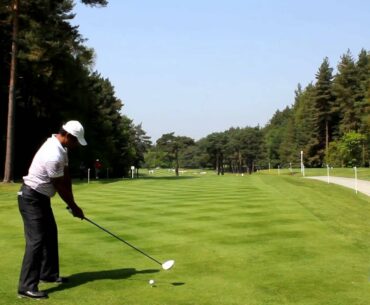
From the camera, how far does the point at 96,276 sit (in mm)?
6949

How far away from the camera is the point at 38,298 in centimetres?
586

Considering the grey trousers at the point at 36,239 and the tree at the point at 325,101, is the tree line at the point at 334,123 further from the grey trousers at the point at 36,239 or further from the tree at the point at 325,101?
the grey trousers at the point at 36,239

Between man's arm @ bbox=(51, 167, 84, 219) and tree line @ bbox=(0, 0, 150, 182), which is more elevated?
tree line @ bbox=(0, 0, 150, 182)

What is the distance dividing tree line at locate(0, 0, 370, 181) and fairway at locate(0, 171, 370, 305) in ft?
76.5

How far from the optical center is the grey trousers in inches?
239

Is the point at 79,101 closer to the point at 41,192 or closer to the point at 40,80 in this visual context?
the point at 40,80

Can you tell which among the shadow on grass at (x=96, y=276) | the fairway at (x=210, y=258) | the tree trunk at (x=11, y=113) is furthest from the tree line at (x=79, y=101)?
the shadow on grass at (x=96, y=276)

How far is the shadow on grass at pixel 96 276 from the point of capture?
254 inches

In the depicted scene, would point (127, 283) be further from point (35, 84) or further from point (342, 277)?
point (35, 84)

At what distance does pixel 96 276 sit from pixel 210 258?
2.06 m

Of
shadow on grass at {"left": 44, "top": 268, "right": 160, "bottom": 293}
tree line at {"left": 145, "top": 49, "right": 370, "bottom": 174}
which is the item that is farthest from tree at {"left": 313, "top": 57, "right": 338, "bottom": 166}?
shadow on grass at {"left": 44, "top": 268, "right": 160, "bottom": 293}

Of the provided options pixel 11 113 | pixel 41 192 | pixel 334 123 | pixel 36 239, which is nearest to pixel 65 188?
pixel 41 192

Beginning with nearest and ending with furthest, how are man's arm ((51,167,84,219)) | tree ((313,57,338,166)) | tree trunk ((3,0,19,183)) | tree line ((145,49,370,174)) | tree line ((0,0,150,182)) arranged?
man's arm ((51,167,84,219)) → tree trunk ((3,0,19,183)) → tree line ((0,0,150,182)) → tree line ((145,49,370,174)) → tree ((313,57,338,166))

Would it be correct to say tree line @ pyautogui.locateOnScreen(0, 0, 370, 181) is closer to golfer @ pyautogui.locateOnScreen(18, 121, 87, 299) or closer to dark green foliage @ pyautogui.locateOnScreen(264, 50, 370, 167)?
dark green foliage @ pyautogui.locateOnScreen(264, 50, 370, 167)
